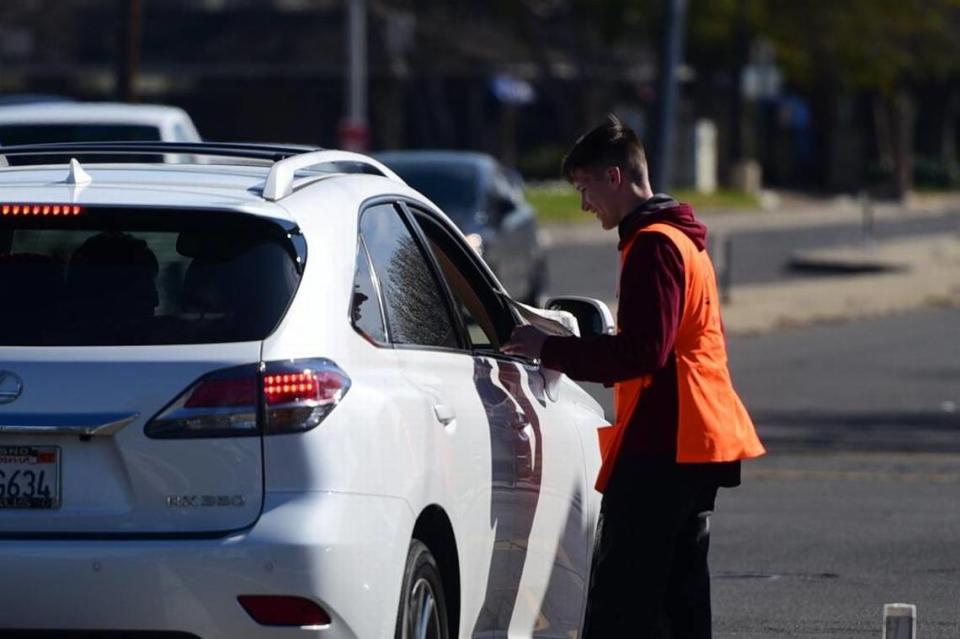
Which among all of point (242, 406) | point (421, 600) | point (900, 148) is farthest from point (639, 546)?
point (900, 148)

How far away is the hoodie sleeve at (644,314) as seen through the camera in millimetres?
5660

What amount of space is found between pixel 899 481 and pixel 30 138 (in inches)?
270

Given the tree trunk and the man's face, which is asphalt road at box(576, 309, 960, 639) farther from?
the tree trunk

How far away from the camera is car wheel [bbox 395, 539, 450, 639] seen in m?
5.05

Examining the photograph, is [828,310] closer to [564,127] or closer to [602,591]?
[602,591]

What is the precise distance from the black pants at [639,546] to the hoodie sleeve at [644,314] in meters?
0.32

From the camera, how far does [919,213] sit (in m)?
60.4

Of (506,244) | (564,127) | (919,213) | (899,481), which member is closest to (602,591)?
(899,481)

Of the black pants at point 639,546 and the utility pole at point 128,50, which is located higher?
the utility pole at point 128,50

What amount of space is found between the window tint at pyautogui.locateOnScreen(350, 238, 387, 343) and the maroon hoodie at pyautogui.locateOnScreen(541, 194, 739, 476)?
0.73 m

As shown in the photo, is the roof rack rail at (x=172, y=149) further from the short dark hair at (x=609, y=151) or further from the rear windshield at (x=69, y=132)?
the rear windshield at (x=69, y=132)

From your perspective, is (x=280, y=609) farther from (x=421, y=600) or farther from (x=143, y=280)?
(x=143, y=280)

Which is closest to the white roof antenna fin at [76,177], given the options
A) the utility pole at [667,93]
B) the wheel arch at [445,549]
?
the wheel arch at [445,549]

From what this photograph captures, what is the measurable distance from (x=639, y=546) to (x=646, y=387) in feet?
1.52
